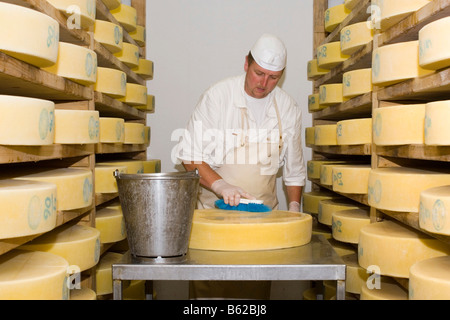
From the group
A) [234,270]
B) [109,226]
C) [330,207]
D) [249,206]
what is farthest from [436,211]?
[109,226]

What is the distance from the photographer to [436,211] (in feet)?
6.00

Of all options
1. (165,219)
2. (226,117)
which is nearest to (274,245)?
(165,219)

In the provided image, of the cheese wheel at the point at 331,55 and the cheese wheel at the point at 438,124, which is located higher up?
the cheese wheel at the point at 331,55

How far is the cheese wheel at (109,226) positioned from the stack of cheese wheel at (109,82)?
74 centimetres

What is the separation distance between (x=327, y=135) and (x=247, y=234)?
159 cm

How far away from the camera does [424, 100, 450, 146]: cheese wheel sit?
5.98ft

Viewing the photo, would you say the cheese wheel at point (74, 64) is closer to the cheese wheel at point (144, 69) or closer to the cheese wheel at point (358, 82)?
the cheese wheel at point (358, 82)

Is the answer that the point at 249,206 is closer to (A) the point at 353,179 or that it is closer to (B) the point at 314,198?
(A) the point at 353,179

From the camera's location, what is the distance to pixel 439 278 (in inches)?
71.6

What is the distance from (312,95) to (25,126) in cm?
320

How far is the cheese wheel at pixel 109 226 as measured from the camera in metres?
3.22

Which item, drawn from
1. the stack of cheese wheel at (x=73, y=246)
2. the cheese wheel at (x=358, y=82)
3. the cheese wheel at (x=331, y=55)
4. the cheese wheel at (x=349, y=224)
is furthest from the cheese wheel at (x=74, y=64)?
the cheese wheel at (x=331, y=55)

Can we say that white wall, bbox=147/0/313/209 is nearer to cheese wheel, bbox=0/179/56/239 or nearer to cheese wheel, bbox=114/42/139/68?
cheese wheel, bbox=114/42/139/68
